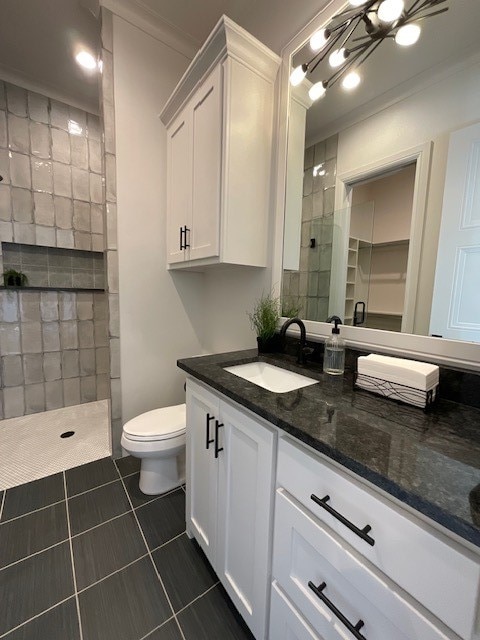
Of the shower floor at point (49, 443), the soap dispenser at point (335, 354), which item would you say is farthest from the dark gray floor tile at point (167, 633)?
the shower floor at point (49, 443)

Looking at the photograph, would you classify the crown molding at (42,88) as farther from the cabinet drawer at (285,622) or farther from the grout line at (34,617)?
the cabinet drawer at (285,622)

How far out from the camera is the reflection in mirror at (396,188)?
2.85ft

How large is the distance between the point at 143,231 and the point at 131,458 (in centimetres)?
160

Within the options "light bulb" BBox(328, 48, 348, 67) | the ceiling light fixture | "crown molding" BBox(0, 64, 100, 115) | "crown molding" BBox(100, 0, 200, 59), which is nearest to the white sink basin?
"light bulb" BBox(328, 48, 348, 67)

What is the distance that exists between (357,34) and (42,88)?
8.58 ft

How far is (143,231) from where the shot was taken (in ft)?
5.99

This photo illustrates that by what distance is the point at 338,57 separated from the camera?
1.17 m

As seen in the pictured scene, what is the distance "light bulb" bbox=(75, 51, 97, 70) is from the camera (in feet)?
6.41

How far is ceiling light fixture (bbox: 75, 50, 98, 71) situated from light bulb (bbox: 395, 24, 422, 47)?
A: 84.9 inches

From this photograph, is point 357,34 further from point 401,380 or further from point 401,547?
point 401,547

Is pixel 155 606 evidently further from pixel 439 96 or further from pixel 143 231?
pixel 439 96

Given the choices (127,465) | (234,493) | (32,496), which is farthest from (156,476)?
(234,493)

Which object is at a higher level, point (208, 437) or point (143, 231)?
point (143, 231)

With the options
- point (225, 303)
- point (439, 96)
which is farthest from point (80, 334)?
point (439, 96)
